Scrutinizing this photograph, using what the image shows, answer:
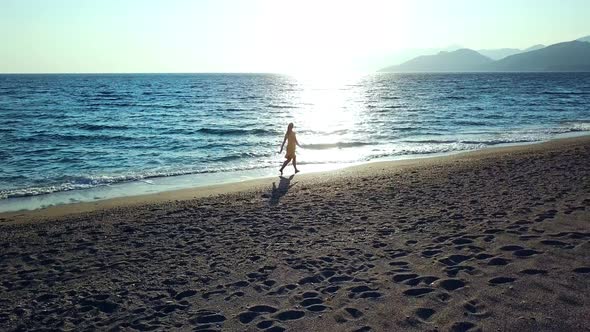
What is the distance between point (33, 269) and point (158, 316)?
2.89 m

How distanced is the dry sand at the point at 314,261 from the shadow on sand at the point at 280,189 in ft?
0.69

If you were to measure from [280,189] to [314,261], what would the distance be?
5864 millimetres

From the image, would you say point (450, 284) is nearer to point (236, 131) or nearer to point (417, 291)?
point (417, 291)

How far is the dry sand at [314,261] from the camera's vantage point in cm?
515

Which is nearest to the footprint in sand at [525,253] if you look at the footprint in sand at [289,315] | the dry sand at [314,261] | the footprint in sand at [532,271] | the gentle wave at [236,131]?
the dry sand at [314,261]

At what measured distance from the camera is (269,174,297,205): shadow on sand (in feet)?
36.9

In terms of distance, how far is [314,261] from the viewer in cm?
677

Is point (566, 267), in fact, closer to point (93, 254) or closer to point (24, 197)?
point (93, 254)

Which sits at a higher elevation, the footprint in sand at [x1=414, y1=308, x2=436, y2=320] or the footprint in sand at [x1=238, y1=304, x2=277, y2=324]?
the footprint in sand at [x1=414, y1=308, x2=436, y2=320]

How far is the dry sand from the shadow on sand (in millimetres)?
209

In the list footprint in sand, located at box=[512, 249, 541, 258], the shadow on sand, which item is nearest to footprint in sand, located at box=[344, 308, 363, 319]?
footprint in sand, located at box=[512, 249, 541, 258]

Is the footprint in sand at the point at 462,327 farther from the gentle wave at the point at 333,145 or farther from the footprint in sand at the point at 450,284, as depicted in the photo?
the gentle wave at the point at 333,145

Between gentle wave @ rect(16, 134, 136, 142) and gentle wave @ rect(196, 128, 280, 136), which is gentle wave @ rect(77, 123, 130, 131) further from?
gentle wave @ rect(196, 128, 280, 136)

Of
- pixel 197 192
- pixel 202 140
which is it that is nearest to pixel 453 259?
pixel 197 192
